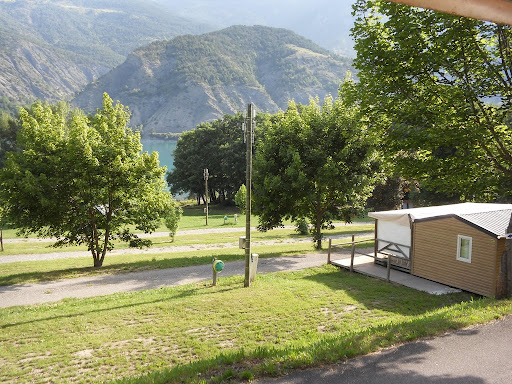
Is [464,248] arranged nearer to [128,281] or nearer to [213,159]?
[128,281]

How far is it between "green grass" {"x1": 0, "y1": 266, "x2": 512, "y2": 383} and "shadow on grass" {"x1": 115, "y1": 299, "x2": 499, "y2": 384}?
17 mm

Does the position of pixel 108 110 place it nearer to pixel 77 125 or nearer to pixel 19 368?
pixel 77 125

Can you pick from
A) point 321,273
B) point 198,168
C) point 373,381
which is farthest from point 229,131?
point 373,381

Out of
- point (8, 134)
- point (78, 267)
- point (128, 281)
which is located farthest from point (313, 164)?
point (8, 134)

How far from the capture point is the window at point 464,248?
13.0 m

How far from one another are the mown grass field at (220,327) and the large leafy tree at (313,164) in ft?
21.0

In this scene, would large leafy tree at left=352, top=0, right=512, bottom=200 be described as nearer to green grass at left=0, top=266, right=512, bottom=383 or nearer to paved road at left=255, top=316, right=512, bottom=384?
green grass at left=0, top=266, right=512, bottom=383

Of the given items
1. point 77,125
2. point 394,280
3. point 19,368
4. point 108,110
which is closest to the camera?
point 19,368

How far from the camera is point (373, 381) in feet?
17.9

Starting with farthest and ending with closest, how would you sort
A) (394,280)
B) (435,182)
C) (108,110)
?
(108,110) < (394,280) < (435,182)

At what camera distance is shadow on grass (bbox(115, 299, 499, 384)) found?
5645 mm

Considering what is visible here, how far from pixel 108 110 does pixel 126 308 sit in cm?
1095

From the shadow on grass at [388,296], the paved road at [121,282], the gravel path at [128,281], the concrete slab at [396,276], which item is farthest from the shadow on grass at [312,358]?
the gravel path at [128,281]

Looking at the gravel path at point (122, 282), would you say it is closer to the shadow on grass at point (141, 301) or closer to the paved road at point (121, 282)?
the paved road at point (121, 282)
